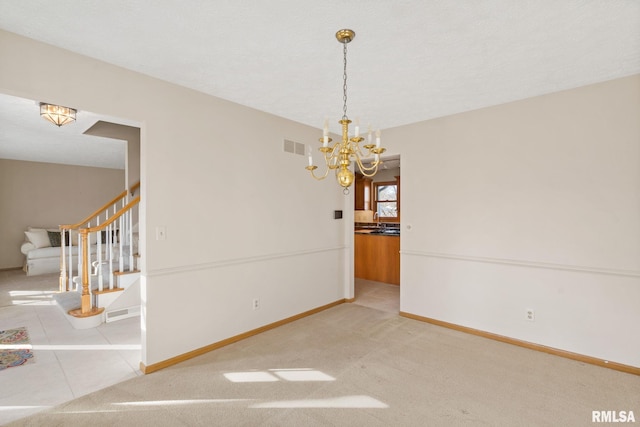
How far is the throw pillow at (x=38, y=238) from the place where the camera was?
6621 millimetres

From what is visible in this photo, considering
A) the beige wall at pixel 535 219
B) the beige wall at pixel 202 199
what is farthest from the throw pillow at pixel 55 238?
the beige wall at pixel 535 219

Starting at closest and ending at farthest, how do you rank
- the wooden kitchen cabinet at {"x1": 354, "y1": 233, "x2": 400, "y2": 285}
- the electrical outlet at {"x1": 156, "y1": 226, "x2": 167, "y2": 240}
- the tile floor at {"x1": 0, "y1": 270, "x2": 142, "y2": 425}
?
the tile floor at {"x1": 0, "y1": 270, "x2": 142, "y2": 425} < the electrical outlet at {"x1": 156, "y1": 226, "x2": 167, "y2": 240} < the wooden kitchen cabinet at {"x1": 354, "y1": 233, "x2": 400, "y2": 285}

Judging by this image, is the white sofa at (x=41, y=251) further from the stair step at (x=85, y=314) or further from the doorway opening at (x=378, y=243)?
the doorway opening at (x=378, y=243)

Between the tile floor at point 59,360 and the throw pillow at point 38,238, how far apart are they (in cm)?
272

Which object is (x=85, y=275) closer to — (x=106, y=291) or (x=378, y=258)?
(x=106, y=291)

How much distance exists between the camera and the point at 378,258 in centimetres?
591

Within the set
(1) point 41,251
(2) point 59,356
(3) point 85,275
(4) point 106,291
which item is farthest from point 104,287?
(1) point 41,251

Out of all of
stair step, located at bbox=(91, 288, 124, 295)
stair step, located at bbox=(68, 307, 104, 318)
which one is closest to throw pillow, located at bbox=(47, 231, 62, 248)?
stair step, located at bbox=(68, 307, 104, 318)

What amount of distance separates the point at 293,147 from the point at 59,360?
10.8ft

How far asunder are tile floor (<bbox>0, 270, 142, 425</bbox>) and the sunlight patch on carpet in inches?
2.4

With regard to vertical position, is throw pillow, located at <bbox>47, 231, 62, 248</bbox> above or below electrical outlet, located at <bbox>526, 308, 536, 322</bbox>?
above

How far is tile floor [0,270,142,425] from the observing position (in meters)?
2.21

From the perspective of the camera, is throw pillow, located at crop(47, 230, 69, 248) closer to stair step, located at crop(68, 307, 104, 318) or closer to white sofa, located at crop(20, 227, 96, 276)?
white sofa, located at crop(20, 227, 96, 276)

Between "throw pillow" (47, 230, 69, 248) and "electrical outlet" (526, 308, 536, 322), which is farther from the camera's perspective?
"throw pillow" (47, 230, 69, 248)
